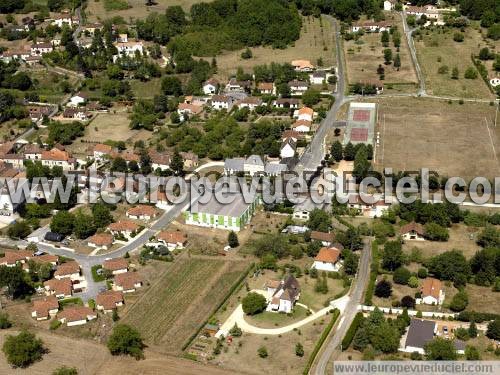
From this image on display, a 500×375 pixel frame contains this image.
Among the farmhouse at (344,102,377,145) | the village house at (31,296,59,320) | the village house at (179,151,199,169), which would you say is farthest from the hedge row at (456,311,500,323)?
the village house at (179,151,199,169)

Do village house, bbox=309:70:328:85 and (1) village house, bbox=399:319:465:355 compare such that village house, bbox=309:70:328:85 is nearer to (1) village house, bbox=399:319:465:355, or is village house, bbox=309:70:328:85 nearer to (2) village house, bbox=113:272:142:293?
(2) village house, bbox=113:272:142:293

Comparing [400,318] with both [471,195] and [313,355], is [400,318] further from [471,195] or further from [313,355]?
[471,195]

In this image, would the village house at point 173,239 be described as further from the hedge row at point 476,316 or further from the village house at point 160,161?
the hedge row at point 476,316

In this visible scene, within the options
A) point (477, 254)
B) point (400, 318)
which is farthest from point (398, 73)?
point (400, 318)

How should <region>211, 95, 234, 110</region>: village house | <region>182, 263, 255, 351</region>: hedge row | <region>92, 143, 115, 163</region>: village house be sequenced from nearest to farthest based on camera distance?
<region>182, 263, 255, 351</region>: hedge row → <region>92, 143, 115, 163</region>: village house → <region>211, 95, 234, 110</region>: village house

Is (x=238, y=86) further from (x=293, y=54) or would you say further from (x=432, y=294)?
(x=432, y=294)

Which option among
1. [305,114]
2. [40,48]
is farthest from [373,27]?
[40,48]
